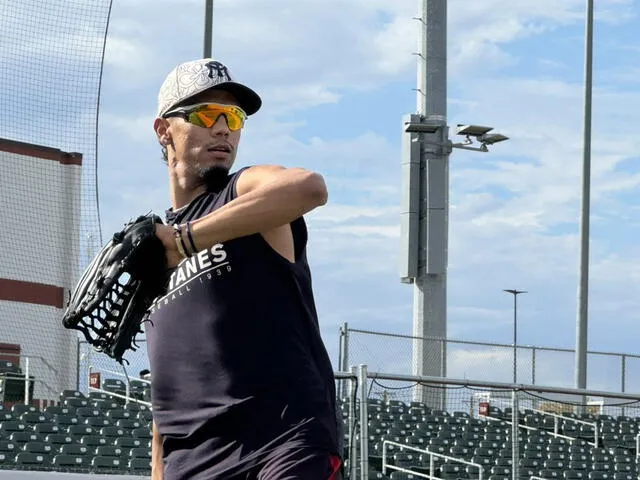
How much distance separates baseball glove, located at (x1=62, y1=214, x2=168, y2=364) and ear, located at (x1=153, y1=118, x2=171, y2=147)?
0.42 metres

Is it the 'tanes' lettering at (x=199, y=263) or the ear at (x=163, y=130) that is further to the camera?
the ear at (x=163, y=130)

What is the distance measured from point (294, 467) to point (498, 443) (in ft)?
42.5

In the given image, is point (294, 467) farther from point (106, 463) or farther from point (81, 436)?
point (81, 436)

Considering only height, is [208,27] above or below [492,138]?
above

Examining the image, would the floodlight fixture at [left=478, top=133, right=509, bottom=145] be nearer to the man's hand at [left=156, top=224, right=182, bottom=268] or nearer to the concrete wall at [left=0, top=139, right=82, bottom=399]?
the concrete wall at [left=0, top=139, right=82, bottom=399]

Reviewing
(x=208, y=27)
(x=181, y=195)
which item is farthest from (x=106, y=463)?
(x=181, y=195)

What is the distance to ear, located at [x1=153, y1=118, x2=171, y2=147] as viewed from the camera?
2916 mm

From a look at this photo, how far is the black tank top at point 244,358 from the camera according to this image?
267cm

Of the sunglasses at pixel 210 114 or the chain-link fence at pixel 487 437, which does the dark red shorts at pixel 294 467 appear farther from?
the chain-link fence at pixel 487 437

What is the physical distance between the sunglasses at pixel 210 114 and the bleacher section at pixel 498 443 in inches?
365

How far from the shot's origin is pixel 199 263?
2.73 meters

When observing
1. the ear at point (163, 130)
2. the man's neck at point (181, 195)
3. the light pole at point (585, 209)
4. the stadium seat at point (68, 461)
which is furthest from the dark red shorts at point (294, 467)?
the light pole at point (585, 209)

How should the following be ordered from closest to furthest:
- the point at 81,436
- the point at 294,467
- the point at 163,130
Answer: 1. the point at 294,467
2. the point at 163,130
3. the point at 81,436

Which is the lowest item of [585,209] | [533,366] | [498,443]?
[498,443]
